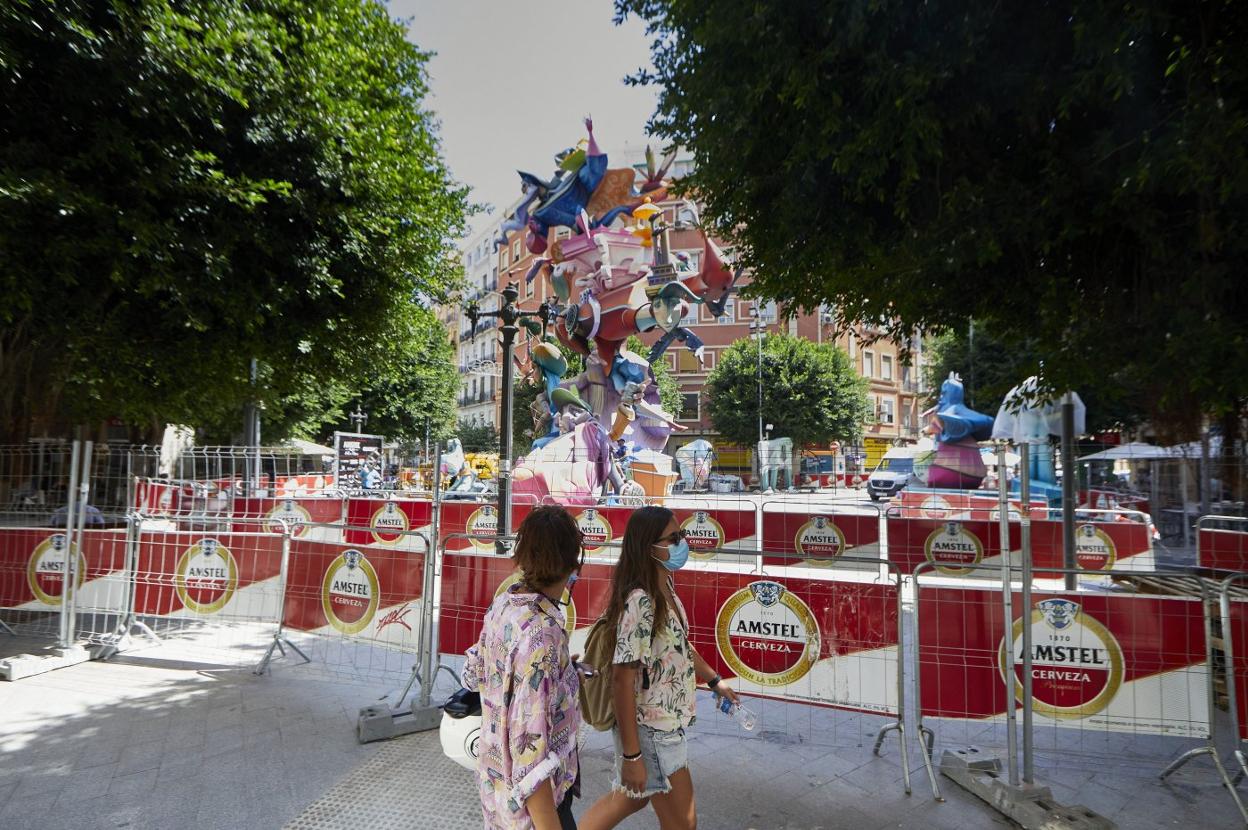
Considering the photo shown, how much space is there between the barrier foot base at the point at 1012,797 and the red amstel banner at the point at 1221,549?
3591 mm

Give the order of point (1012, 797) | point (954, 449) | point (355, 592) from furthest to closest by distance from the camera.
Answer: point (954, 449) < point (355, 592) < point (1012, 797)

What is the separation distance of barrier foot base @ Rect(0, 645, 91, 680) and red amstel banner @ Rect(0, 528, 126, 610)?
1.54 ft

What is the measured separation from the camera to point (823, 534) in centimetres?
973

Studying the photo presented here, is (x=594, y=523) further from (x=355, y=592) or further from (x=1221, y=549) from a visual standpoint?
(x=1221, y=549)

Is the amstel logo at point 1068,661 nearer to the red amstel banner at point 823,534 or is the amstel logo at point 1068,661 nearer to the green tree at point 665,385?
the red amstel banner at point 823,534

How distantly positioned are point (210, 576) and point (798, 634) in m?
5.07

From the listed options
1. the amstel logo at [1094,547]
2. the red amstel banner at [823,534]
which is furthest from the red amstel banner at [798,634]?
the amstel logo at [1094,547]

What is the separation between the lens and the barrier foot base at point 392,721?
450cm

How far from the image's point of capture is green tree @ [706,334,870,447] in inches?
1518

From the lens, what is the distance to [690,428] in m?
46.5

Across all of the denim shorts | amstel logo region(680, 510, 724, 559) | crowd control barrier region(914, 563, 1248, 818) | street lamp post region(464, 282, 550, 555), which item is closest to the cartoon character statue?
amstel logo region(680, 510, 724, 559)

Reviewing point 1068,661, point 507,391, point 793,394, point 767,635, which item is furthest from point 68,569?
point 793,394

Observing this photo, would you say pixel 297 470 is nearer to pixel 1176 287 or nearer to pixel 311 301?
pixel 311 301

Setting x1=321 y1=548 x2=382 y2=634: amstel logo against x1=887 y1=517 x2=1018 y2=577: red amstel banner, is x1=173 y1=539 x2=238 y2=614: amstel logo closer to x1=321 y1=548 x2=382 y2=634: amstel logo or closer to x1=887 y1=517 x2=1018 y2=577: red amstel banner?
x1=321 y1=548 x2=382 y2=634: amstel logo
